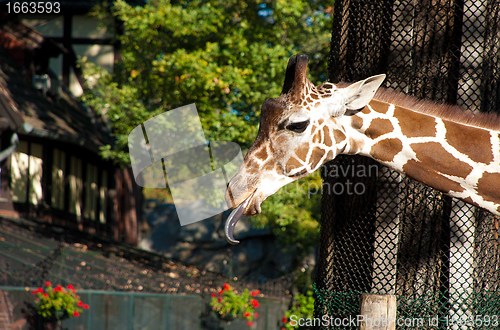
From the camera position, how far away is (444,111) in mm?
6781

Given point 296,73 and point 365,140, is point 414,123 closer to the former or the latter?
point 365,140

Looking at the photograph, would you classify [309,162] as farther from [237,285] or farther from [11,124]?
[237,285]

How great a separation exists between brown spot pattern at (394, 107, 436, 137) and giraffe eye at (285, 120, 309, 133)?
2.39 feet

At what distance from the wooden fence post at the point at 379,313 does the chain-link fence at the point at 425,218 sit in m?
1.16

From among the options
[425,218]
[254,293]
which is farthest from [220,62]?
[425,218]

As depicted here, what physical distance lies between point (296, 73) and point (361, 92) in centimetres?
47

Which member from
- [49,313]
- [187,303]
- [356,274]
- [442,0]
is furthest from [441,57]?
[187,303]

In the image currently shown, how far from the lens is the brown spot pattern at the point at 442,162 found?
6691 millimetres

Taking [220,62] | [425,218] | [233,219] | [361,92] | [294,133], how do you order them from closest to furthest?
[233,219] < [361,92] < [294,133] < [425,218] < [220,62]

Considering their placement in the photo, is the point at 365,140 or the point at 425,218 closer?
the point at 365,140

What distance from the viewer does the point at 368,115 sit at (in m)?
6.62

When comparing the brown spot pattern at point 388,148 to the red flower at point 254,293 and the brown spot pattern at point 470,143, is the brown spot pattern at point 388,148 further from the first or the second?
the red flower at point 254,293

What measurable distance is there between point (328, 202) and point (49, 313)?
10.4m

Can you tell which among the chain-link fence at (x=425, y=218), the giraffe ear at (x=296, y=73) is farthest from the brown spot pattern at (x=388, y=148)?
the chain-link fence at (x=425, y=218)
